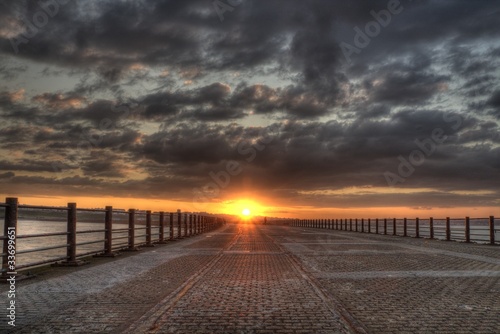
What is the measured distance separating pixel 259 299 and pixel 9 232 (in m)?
5.09

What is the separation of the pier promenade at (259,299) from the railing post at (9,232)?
473 mm

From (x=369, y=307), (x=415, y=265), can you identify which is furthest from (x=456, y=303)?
(x=415, y=265)

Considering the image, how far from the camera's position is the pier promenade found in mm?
5352

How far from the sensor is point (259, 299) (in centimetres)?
691

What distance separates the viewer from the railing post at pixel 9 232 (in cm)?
863

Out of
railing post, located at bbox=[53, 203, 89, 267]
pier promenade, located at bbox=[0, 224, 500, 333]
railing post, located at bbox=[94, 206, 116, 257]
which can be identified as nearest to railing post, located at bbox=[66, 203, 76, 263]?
railing post, located at bbox=[53, 203, 89, 267]

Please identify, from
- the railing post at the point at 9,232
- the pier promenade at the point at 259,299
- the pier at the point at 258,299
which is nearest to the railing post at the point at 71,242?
the pier at the point at 258,299

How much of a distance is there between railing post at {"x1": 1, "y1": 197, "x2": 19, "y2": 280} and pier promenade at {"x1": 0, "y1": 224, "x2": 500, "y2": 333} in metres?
0.47

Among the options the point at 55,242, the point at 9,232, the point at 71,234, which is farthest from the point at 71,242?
the point at 55,242

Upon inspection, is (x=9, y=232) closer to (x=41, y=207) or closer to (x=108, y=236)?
(x=41, y=207)

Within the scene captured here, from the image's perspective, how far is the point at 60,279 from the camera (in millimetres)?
9062

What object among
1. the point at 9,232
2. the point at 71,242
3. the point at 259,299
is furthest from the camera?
the point at 71,242

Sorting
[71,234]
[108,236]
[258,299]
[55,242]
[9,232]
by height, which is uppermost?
[9,232]

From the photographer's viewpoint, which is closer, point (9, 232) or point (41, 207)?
point (9, 232)
